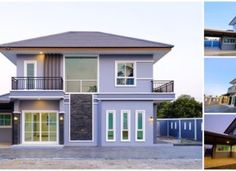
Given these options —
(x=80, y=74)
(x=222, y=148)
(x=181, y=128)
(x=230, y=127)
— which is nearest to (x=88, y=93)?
(x=80, y=74)

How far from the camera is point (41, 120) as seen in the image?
14680 mm

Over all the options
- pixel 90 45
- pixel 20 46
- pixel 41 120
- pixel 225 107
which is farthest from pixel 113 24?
pixel 225 107

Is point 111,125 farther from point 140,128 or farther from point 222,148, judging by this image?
point 222,148

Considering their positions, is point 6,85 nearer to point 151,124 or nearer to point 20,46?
point 20,46

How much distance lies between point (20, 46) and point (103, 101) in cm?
307

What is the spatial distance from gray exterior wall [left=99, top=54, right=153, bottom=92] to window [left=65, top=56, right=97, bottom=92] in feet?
0.97

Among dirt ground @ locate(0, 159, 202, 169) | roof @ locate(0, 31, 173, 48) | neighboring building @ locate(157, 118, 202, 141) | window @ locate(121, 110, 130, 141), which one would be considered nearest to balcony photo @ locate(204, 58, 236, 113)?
dirt ground @ locate(0, 159, 202, 169)

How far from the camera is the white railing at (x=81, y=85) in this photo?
14629 mm

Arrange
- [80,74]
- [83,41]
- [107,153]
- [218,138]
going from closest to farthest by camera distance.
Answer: [218,138]
[107,153]
[83,41]
[80,74]

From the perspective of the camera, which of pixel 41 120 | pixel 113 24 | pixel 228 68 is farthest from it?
pixel 41 120

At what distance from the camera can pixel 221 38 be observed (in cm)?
1046

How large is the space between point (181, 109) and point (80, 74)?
778 centimetres

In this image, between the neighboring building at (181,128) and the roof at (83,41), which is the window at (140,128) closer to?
the roof at (83,41)

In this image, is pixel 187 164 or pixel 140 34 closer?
pixel 187 164
